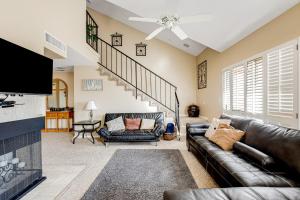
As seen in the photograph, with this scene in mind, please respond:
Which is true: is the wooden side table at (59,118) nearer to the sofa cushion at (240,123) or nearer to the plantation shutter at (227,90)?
the plantation shutter at (227,90)

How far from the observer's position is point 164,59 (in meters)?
7.25

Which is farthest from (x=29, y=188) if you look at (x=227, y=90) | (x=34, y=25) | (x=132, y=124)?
(x=227, y=90)

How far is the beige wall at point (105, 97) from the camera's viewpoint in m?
5.96

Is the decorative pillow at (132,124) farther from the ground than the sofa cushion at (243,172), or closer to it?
farther from the ground

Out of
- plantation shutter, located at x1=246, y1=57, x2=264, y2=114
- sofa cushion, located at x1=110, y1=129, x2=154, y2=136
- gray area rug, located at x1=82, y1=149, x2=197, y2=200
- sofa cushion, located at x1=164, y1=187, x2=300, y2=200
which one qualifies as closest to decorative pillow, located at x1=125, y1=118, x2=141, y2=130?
sofa cushion, located at x1=110, y1=129, x2=154, y2=136

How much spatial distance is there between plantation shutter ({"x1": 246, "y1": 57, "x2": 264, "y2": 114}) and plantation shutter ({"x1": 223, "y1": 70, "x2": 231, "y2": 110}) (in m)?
0.79

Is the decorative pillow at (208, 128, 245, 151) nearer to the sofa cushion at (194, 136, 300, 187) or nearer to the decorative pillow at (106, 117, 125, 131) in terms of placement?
the sofa cushion at (194, 136, 300, 187)

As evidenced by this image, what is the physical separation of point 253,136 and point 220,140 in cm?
51

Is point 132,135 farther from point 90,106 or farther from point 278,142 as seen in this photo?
point 278,142

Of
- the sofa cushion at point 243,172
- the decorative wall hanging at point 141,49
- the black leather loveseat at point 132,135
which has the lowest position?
the black leather loveseat at point 132,135

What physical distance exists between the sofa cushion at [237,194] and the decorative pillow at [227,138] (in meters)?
1.45

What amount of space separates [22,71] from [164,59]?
222 inches

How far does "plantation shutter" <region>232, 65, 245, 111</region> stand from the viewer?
4067mm

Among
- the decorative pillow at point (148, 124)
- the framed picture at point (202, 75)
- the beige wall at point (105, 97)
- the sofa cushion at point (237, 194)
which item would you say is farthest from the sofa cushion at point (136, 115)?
the sofa cushion at point (237, 194)
